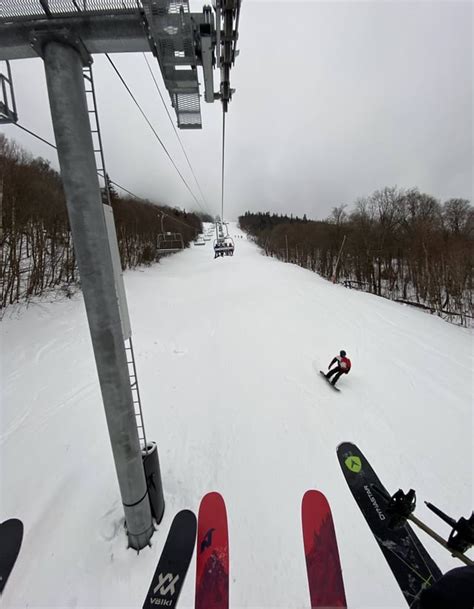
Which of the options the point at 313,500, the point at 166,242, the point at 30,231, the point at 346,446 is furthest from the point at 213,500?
the point at 166,242

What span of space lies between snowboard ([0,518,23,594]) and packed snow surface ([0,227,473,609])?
3.0 inches

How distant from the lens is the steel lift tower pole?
168cm

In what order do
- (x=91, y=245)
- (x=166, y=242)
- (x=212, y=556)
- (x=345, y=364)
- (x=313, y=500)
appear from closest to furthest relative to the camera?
(x=91, y=245) → (x=212, y=556) → (x=313, y=500) → (x=345, y=364) → (x=166, y=242)

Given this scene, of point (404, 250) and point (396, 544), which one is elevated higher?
point (404, 250)

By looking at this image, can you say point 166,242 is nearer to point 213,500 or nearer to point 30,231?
point 30,231

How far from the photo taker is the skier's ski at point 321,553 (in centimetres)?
256

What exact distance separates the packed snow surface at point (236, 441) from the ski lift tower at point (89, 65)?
142cm

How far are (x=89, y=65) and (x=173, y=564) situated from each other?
4.79 meters

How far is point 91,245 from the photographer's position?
73.4 inches

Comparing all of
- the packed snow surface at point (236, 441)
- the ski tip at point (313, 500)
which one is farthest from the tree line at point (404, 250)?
the ski tip at point (313, 500)

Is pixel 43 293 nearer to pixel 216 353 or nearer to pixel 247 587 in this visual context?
pixel 216 353

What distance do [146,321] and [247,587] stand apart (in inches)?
359

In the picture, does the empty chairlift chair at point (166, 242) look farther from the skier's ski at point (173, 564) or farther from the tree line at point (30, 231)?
the skier's ski at point (173, 564)

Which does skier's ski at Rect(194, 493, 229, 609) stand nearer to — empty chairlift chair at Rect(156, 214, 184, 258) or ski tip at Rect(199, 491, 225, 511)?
ski tip at Rect(199, 491, 225, 511)
